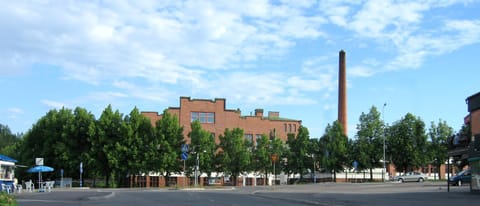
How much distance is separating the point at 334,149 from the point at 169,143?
2575cm

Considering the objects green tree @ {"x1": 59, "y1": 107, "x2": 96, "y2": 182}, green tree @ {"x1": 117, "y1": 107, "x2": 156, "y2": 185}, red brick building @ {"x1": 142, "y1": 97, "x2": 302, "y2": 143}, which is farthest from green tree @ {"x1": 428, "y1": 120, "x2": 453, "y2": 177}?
green tree @ {"x1": 59, "y1": 107, "x2": 96, "y2": 182}

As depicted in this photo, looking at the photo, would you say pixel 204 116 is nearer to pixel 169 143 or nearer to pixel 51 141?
pixel 169 143

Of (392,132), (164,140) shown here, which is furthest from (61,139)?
(392,132)

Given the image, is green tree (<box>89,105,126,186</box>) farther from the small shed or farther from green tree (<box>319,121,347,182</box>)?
green tree (<box>319,121,347,182</box>)

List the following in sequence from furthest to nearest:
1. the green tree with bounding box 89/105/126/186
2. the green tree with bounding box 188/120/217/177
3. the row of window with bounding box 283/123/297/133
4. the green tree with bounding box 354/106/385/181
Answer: the row of window with bounding box 283/123/297/133 < the green tree with bounding box 354/106/385/181 < the green tree with bounding box 188/120/217/177 < the green tree with bounding box 89/105/126/186

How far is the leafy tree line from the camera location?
7006cm

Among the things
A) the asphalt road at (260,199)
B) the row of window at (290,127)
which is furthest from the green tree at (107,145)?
the row of window at (290,127)

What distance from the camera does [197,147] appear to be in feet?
249

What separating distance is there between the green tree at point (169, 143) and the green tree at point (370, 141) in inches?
1056

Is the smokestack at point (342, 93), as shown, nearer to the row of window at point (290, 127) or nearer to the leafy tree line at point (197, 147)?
the leafy tree line at point (197, 147)

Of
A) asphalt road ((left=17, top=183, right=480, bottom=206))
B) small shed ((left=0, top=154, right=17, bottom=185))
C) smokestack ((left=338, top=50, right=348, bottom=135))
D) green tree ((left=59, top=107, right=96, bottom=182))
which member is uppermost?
smokestack ((left=338, top=50, right=348, bottom=135))

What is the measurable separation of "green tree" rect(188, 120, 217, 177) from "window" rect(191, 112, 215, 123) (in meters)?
14.6

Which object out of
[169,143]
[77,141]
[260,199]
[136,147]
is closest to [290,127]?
[169,143]

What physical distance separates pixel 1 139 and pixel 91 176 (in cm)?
7577
